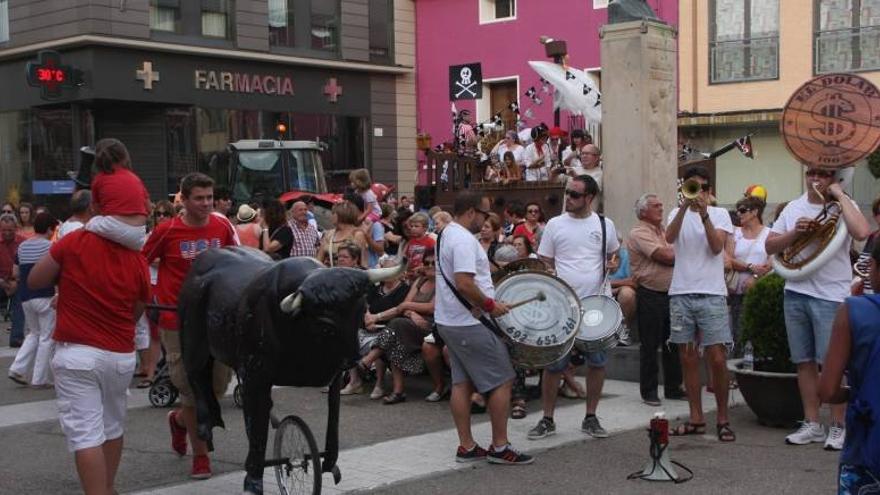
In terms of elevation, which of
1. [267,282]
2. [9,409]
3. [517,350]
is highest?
[267,282]

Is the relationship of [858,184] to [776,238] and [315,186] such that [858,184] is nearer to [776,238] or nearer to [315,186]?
[315,186]

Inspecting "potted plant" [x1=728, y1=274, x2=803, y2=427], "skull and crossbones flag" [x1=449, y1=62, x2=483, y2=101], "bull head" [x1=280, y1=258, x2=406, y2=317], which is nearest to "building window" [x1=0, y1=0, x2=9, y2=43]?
"skull and crossbones flag" [x1=449, y1=62, x2=483, y2=101]

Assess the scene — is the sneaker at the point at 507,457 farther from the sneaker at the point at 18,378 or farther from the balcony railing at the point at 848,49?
the balcony railing at the point at 848,49

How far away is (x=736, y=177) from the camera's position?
27.7m

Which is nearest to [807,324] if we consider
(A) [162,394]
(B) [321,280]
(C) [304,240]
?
Result: (B) [321,280]

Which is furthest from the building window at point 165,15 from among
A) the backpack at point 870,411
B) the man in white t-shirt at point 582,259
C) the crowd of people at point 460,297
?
the backpack at point 870,411

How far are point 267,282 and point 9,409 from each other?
214 inches

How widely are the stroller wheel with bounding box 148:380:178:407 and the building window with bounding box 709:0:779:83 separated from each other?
20.6 m

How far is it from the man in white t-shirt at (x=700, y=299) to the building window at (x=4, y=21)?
24.6 metres

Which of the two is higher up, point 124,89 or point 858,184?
point 124,89

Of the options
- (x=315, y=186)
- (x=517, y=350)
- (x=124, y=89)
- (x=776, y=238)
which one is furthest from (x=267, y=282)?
(x=124, y=89)

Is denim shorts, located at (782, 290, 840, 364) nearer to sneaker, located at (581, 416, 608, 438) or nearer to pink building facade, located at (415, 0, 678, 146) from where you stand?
sneaker, located at (581, 416, 608, 438)

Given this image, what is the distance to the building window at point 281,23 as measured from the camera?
98.8 ft

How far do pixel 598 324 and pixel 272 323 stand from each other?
316 centimetres
